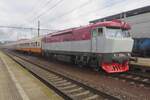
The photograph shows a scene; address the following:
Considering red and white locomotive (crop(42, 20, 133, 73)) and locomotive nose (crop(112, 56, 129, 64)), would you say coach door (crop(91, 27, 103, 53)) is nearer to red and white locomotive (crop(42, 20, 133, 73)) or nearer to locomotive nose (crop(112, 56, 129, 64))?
red and white locomotive (crop(42, 20, 133, 73))

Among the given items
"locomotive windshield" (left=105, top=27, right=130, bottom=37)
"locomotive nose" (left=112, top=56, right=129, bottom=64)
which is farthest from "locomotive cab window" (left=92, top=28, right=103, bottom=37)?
"locomotive nose" (left=112, top=56, right=129, bottom=64)

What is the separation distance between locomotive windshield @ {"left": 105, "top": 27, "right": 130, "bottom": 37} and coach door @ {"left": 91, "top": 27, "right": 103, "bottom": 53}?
434mm

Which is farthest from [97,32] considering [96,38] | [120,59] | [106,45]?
[120,59]

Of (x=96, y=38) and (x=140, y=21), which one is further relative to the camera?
(x=140, y=21)

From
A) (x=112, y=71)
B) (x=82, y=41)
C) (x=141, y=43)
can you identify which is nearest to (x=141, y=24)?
(x=141, y=43)

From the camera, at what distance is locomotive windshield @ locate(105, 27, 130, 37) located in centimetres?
1547

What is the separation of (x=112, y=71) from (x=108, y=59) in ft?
2.72

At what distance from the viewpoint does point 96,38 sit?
15930 millimetres

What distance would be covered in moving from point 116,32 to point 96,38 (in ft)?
4.32

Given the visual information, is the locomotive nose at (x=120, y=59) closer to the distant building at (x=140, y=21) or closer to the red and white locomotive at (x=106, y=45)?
the red and white locomotive at (x=106, y=45)

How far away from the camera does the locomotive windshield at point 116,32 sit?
15.5 metres

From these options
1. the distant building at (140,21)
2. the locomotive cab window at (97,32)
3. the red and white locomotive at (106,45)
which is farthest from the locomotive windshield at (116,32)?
the distant building at (140,21)

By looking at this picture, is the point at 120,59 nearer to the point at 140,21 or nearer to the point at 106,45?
the point at 106,45

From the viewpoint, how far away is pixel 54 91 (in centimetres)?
1057
